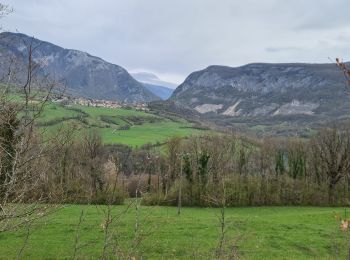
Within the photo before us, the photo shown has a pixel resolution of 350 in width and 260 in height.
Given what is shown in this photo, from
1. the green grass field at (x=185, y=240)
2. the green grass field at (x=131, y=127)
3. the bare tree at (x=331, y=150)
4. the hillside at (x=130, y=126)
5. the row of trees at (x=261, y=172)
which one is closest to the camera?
the green grass field at (x=185, y=240)

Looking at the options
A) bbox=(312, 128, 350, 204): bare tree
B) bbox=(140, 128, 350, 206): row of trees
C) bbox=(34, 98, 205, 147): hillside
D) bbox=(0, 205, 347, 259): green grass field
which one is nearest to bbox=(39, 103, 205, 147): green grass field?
bbox=(34, 98, 205, 147): hillside

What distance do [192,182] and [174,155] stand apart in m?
10.1

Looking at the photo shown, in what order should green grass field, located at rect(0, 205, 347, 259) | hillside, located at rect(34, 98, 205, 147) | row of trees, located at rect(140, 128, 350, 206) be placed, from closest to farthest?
1. green grass field, located at rect(0, 205, 347, 259)
2. row of trees, located at rect(140, 128, 350, 206)
3. hillside, located at rect(34, 98, 205, 147)

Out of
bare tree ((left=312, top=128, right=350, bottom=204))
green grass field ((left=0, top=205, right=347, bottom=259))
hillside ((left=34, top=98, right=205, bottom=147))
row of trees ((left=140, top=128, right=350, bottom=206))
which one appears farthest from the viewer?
hillside ((left=34, top=98, right=205, bottom=147))

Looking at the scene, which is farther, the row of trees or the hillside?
the hillside

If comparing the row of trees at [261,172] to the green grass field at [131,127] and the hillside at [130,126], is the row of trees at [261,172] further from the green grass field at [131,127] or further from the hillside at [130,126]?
the green grass field at [131,127]

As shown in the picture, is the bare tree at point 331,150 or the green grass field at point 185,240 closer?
the green grass field at point 185,240

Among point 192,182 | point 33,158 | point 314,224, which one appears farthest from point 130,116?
point 33,158

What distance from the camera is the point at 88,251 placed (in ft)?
77.0

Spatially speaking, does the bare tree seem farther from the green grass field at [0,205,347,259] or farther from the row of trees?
the green grass field at [0,205,347,259]

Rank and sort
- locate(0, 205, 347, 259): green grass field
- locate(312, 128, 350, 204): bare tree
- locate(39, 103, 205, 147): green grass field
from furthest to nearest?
locate(39, 103, 205, 147): green grass field < locate(312, 128, 350, 204): bare tree < locate(0, 205, 347, 259): green grass field

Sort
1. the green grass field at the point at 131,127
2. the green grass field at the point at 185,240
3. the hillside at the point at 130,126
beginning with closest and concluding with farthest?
1. the green grass field at the point at 185,240
2. the hillside at the point at 130,126
3. the green grass field at the point at 131,127

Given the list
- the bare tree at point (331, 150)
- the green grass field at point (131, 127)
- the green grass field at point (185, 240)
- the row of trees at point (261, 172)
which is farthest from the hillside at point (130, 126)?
the green grass field at point (185, 240)

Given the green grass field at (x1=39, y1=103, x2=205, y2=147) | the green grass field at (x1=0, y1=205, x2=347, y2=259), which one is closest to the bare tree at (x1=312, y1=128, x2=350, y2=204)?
the green grass field at (x1=0, y1=205, x2=347, y2=259)
